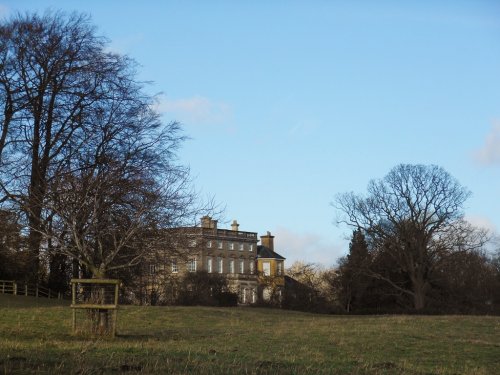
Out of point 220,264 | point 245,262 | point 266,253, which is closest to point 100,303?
point 220,264

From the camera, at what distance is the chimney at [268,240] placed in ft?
410

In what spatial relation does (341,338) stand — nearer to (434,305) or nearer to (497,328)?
(497,328)

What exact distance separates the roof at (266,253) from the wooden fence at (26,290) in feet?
250

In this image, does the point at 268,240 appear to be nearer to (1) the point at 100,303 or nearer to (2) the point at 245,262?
(2) the point at 245,262

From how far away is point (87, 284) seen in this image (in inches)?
786

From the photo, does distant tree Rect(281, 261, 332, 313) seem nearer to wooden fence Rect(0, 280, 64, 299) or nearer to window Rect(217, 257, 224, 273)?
window Rect(217, 257, 224, 273)

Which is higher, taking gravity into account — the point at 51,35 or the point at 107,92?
the point at 51,35

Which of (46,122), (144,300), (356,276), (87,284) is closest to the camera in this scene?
(87,284)

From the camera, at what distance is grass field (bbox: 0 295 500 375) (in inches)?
412

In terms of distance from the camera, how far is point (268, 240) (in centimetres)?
12519

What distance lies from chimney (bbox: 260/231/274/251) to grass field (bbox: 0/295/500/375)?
93162 millimetres

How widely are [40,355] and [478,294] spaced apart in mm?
68287

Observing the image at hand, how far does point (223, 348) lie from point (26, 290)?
104ft

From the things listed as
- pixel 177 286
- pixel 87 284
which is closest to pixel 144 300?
pixel 177 286
